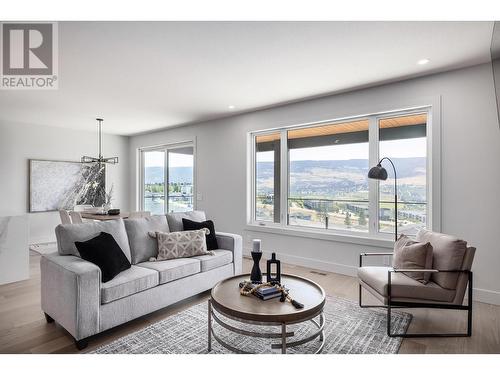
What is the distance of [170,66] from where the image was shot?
Result: 312 cm

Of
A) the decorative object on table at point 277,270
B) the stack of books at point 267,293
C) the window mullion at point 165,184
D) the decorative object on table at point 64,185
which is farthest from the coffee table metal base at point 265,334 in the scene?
the decorative object on table at point 64,185

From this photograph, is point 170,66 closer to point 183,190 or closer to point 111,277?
point 111,277

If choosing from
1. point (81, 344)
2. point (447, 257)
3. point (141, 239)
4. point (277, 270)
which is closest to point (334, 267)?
point (447, 257)

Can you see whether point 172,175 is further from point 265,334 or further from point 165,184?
point 265,334

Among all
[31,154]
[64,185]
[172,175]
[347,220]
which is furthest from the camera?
[172,175]

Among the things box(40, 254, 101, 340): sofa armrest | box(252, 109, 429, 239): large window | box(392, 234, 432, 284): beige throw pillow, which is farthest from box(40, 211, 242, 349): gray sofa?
box(392, 234, 432, 284): beige throw pillow

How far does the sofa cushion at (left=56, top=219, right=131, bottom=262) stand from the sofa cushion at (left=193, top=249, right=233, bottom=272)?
769 millimetres

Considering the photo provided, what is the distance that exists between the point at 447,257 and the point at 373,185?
1604 millimetres

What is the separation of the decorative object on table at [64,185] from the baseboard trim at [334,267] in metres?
4.23

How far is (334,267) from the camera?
13.5 feet

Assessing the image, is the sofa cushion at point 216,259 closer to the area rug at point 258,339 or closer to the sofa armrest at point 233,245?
the sofa armrest at point 233,245

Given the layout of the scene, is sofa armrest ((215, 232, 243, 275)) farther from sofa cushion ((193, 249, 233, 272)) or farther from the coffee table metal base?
the coffee table metal base

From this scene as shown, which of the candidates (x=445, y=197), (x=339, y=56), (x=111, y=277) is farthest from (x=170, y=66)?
(x=445, y=197)

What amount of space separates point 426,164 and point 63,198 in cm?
700
